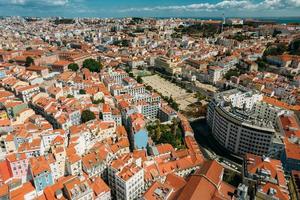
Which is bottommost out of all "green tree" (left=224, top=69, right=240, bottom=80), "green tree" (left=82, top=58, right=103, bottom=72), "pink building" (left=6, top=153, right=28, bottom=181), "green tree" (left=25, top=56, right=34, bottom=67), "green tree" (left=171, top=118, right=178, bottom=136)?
"green tree" (left=171, top=118, right=178, bottom=136)

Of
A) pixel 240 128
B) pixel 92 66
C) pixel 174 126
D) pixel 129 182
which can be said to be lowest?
pixel 174 126

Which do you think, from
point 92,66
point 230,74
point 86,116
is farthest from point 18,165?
point 230,74

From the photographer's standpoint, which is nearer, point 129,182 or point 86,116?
point 129,182

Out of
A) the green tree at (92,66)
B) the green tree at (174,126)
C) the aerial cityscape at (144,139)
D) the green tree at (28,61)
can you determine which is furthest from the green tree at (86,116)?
the green tree at (28,61)

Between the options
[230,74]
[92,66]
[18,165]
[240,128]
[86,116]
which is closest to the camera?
[18,165]

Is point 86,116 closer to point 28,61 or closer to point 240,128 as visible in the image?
point 240,128

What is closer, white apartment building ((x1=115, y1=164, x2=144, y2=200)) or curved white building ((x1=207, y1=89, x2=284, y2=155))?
white apartment building ((x1=115, y1=164, x2=144, y2=200))

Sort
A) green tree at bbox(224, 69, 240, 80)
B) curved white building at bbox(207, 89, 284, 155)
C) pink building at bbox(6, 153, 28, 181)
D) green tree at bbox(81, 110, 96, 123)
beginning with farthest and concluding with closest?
1. green tree at bbox(224, 69, 240, 80)
2. green tree at bbox(81, 110, 96, 123)
3. curved white building at bbox(207, 89, 284, 155)
4. pink building at bbox(6, 153, 28, 181)

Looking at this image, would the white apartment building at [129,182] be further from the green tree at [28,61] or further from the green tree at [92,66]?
the green tree at [28,61]

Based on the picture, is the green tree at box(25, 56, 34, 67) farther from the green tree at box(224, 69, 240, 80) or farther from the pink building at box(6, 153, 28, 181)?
the green tree at box(224, 69, 240, 80)

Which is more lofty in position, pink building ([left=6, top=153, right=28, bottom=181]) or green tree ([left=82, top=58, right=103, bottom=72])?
green tree ([left=82, top=58, right=103, bottom=72])

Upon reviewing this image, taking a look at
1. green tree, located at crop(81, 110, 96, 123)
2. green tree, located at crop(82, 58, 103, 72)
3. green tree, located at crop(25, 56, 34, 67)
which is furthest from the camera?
green tree, located at crop(82, 58, 103, 72)

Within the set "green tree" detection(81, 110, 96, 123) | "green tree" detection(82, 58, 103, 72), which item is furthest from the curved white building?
"green tree" detection(82, 58, 103, 72)
